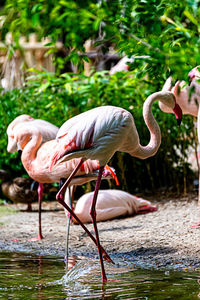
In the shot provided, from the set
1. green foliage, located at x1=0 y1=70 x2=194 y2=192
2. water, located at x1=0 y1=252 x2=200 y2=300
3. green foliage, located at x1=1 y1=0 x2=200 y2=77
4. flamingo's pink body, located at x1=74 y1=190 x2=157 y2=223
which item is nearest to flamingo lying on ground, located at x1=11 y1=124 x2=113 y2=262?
flamingo's pink body, located at x1=74 y1=190 x2=157 y2=223

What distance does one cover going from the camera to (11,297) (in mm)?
2973

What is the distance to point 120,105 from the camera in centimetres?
694

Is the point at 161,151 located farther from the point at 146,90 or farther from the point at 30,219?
the point at 30,219

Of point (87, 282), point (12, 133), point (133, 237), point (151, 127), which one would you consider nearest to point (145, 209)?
point (133, 237)

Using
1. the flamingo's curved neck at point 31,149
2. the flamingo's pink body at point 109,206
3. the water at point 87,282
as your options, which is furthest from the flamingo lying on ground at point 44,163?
the water at point 87,282

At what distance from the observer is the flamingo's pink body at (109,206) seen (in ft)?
18.8

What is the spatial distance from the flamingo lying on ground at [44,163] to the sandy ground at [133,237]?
63cm

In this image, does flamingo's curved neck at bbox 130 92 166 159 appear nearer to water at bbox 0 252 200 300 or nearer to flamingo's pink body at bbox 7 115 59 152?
water at bbox 0 252 200 300

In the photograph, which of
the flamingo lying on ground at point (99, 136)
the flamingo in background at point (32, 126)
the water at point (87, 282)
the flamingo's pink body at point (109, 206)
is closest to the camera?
the water at point (87, 282)

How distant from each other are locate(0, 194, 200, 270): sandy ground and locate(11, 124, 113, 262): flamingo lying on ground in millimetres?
633

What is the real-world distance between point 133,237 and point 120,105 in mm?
2660

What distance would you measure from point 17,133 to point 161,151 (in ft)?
8.61

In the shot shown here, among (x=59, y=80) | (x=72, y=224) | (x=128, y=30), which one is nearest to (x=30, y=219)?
(x=72, y=224)

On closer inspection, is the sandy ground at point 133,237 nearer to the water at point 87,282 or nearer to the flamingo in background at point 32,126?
the water at point 87,282
